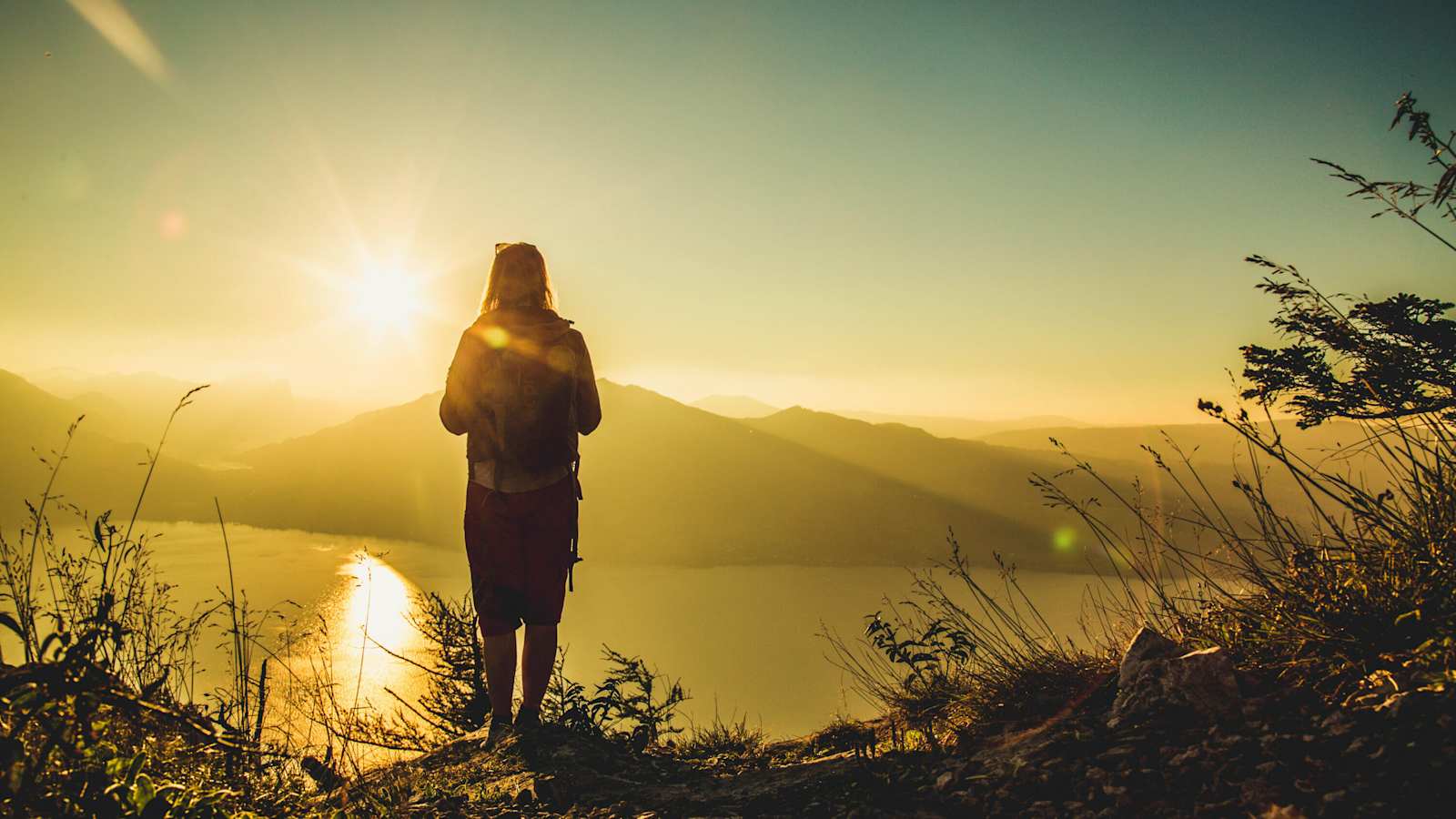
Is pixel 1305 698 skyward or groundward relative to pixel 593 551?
skyward

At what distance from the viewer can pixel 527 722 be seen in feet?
10.3

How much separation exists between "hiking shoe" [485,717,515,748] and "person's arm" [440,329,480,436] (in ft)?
4.88

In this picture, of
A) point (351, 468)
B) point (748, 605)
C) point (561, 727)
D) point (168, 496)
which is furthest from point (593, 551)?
point (561, 727)

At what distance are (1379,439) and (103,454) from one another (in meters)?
99.8

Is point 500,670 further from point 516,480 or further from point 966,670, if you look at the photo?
point 966,670

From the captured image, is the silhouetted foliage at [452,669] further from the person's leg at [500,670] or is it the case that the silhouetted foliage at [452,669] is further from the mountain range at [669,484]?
the mountain range at [669,484]

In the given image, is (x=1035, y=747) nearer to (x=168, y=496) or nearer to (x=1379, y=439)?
(x=1379, y=439)

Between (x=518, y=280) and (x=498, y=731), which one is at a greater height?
(x=518, y=280)

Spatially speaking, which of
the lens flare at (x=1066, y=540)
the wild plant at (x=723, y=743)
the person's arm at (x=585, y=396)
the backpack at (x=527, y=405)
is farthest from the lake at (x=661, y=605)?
the backpack at (x=527, y=405)

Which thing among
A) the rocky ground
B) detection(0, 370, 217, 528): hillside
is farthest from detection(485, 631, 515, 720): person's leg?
detection(0, 370, 217, 528): hillside

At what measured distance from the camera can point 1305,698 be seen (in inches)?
67.9

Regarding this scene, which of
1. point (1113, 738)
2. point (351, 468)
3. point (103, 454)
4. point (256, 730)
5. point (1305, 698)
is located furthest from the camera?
point (351, 468)

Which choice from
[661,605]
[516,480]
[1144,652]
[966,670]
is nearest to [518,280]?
[516,480]

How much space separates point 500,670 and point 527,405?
1.35 metres
